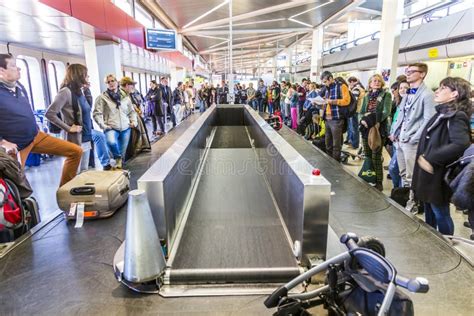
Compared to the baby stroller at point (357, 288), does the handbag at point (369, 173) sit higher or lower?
lower

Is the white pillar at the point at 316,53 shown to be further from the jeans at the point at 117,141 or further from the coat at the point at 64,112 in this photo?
the coat at the point at 64,112

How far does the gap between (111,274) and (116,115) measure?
3.30m

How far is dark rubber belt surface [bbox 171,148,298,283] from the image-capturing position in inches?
85.4

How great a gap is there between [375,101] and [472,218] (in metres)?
2.66

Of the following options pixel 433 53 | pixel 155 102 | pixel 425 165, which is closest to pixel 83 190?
pixel 425 165

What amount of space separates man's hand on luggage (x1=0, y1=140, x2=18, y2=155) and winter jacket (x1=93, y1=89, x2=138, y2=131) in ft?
6.48

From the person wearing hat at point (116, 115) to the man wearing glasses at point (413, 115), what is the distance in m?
3.79

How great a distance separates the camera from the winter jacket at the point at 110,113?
477 centimetres

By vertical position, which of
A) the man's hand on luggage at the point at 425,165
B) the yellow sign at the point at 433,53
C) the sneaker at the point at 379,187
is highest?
the yellow sign at the point at 433,53

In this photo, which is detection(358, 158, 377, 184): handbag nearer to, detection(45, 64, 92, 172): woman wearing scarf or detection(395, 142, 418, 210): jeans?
detection(395, 142, 418, 210): jeans

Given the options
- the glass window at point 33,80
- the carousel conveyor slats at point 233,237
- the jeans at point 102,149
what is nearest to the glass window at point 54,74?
the glass window at point 33,80

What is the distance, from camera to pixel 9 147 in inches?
109

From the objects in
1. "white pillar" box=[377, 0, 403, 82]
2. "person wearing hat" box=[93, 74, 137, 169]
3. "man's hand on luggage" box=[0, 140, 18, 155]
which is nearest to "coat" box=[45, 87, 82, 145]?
"person wearing hat" box=[93, 74, 137, 169]

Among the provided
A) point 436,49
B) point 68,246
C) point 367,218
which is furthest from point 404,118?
point 436,49
